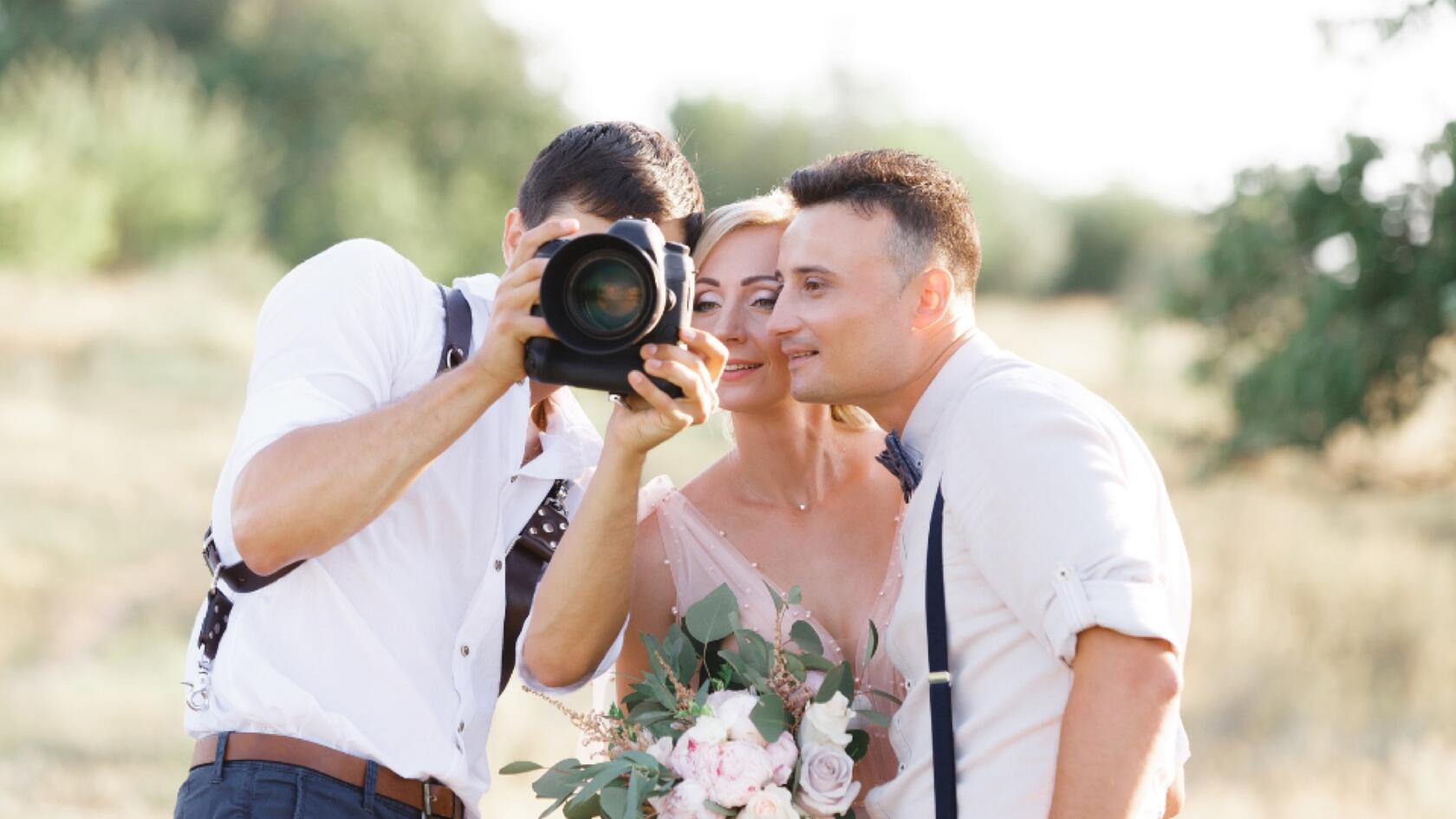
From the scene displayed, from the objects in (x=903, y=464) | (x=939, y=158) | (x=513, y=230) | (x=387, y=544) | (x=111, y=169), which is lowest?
(x=387, y=544)

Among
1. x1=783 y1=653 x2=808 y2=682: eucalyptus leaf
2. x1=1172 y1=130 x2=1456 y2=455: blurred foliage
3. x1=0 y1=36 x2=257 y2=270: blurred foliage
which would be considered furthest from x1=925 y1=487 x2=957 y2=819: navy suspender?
x1=0 y1=36 x2=257 y2=270: blurred foliage

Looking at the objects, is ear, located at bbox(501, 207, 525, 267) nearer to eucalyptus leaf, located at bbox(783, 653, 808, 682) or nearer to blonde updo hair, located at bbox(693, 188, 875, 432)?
blonde updo hair, located at bbox(693, 188, 875, 432)

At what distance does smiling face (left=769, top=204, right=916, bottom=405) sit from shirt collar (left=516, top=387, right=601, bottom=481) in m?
0.51

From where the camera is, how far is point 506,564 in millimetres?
3150

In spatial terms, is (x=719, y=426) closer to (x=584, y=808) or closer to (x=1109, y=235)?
(x=584, y=808)

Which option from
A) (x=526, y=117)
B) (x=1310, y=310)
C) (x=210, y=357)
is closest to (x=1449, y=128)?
(x=1310, y=310)

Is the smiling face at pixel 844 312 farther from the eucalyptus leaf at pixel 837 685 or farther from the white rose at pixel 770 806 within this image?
the white rose at pixel 770 806

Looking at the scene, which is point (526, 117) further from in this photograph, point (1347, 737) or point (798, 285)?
point (798, 285)

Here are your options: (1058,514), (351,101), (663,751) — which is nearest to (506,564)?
(663,751)

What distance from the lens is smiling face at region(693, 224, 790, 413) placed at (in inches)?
147

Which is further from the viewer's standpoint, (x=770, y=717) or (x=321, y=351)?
(x=770, y=717)

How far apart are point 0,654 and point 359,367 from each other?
10.9 meters

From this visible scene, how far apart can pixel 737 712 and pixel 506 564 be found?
617mm

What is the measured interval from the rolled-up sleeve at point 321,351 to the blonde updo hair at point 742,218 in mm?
1080
